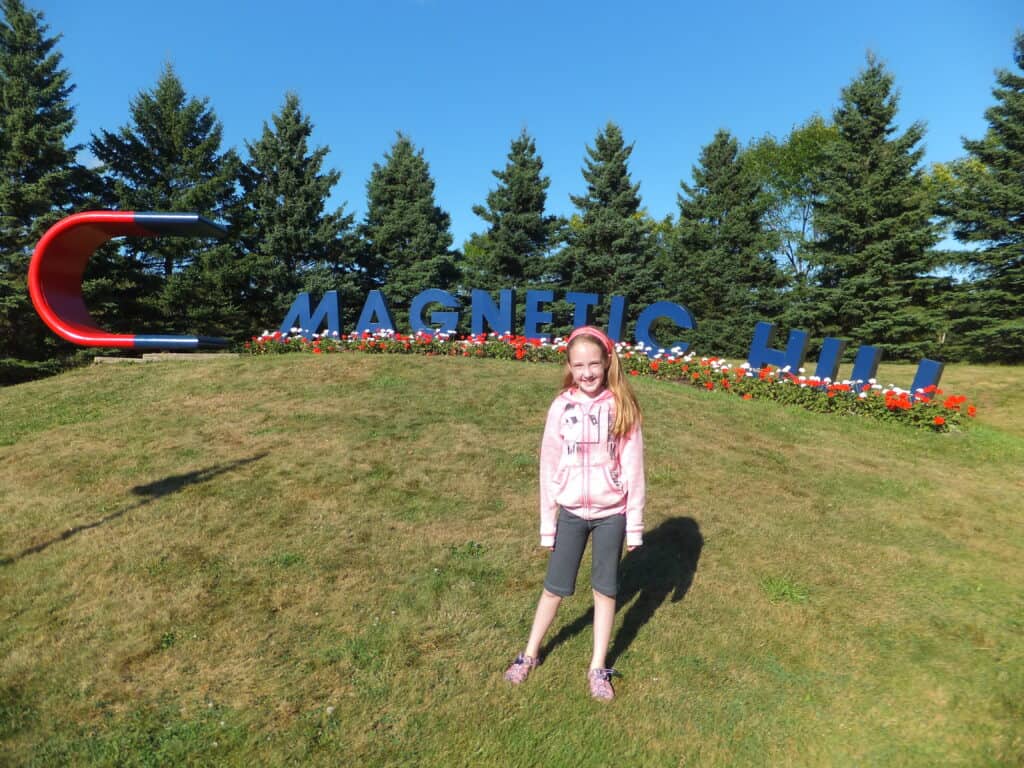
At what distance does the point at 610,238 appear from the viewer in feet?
86.0

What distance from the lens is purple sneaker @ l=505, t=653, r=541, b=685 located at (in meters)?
3.23

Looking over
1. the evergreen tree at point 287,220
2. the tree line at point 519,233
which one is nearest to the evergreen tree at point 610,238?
the tree line at point 519,233

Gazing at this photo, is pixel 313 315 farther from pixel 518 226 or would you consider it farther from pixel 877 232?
pixel 877 232

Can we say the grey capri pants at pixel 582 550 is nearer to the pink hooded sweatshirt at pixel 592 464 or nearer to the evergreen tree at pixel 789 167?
the pink hooded sweatshirt at pixel 592 464

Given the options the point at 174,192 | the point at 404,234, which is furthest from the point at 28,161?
the point at 404,234

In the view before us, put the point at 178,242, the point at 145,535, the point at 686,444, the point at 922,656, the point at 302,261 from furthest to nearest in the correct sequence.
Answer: the point at 302,261 → the point at 178,242 → the point at 686,444 → the point at 145,535 → the point at 922,656

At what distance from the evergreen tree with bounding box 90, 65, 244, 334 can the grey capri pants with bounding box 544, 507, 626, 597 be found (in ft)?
67.2

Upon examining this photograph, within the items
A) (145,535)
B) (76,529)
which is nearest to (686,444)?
(145,535)

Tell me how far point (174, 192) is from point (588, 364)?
23.1m

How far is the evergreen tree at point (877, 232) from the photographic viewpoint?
21.1 metres

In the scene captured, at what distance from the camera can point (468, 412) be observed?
28.4 feet

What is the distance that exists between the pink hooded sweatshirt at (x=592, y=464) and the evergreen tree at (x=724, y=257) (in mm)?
23331

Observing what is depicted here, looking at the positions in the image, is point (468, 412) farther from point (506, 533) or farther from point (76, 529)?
point (76, 529)

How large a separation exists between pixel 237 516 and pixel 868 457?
8.14 metres
